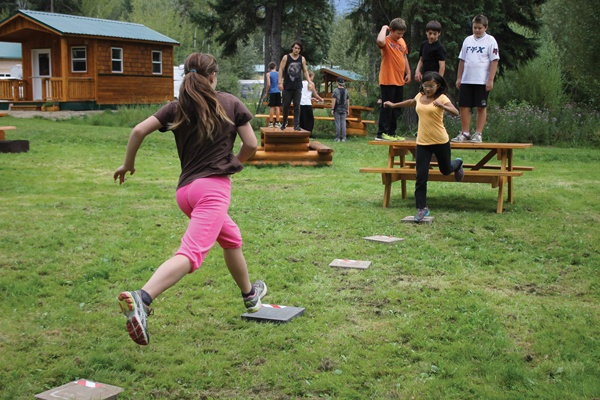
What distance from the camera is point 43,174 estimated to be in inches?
438

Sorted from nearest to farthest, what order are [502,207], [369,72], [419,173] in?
[419,173], [502,207], [369,72]

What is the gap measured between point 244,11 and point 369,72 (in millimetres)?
7647

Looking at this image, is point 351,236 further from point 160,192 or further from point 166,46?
point 166,46

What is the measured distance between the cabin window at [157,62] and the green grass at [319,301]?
23.7 metres

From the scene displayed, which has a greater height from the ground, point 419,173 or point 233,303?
point 419,173

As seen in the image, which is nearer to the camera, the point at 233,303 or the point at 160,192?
the point at 233,303

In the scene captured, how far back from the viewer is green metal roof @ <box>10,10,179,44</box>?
87.7ft

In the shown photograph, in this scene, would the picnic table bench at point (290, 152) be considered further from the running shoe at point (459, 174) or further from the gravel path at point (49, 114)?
the gravel path at point (49, 114)

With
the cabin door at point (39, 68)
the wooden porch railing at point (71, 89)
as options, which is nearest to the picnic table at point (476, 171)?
the wooden porch railing at point (71, 89)

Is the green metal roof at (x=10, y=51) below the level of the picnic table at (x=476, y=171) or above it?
above

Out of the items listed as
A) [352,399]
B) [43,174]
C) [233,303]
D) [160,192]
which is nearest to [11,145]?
[43,174]

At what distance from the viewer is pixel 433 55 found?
27.5 feet

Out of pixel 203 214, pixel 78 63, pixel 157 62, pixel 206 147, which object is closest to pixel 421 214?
pixel 206 147

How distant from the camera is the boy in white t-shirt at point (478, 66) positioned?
7965 millimetres
